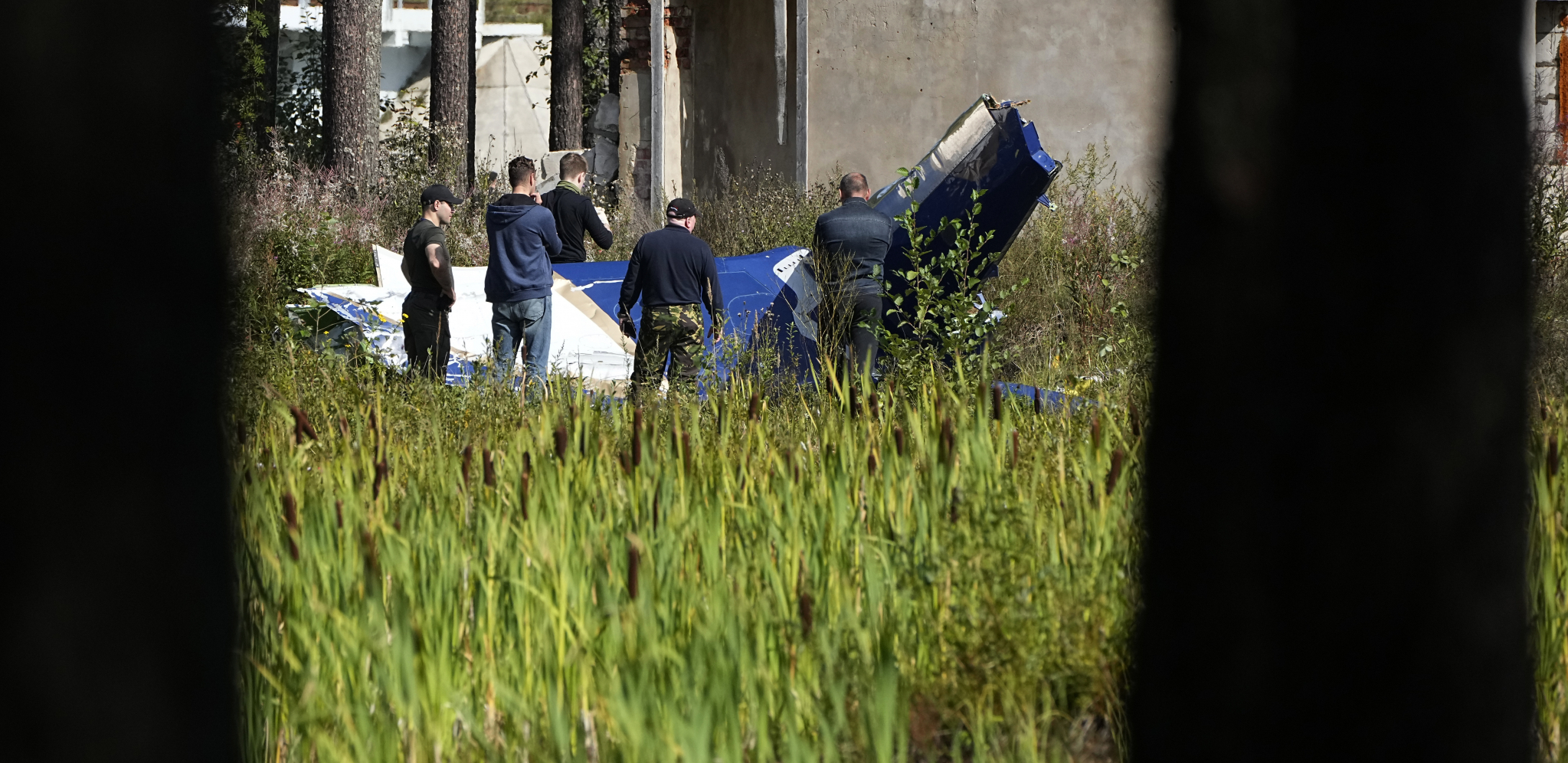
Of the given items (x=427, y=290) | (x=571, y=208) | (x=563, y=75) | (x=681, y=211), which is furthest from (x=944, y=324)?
(x=563, y=75)

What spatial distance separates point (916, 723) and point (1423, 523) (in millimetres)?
1214

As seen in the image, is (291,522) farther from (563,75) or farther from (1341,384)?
(563,75)

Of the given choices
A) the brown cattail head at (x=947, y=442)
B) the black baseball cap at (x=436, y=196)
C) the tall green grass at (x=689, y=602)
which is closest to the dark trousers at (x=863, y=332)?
the black baseball cap at (x=436, y=196)

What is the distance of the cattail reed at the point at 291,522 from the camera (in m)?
2.75

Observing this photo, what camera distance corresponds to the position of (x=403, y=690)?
7.33 feet

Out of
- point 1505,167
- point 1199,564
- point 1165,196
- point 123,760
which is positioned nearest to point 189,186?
point 123,760

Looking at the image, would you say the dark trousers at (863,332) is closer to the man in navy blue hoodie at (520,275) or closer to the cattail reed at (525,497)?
the man in navy blue hoodie at (520,275)

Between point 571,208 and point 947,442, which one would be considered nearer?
point 947,442

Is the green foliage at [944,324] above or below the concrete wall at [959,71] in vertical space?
below

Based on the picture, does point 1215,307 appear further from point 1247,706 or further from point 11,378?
point 11,378

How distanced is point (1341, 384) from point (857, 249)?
6111 mm

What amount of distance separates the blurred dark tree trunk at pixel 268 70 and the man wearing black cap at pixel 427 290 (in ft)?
45.7

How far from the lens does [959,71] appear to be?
1234 cm

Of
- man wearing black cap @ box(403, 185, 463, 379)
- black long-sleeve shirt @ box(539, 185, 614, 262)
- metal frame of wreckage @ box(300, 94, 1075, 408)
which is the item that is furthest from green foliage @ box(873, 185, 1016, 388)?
black long-sleeve shirt @ box(539, 185, 614, 262)
